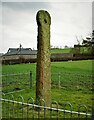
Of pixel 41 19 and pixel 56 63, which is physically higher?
pixel 41 19

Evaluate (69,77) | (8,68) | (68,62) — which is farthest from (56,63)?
(69,77)

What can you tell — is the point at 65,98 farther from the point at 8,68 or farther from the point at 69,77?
the point at 8,68

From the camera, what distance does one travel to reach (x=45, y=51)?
883cm

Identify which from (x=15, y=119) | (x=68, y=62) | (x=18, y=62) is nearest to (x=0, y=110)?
(x=15, y=119)

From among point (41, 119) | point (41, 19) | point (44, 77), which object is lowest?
point (41, 119)

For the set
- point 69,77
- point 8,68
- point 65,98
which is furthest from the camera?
point 8,68

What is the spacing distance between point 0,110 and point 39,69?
1.84 metres

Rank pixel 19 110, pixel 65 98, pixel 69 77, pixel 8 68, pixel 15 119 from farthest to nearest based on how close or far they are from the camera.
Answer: pixel 8 68 → pixel 69 77 → pixel 65 98 → pixel 19 110 → pixel 15 119

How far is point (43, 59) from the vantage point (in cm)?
877

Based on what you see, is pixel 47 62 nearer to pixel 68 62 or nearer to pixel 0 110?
pixel 0 110

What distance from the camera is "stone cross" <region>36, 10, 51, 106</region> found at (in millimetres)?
8734

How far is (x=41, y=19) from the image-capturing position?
883 centimetres

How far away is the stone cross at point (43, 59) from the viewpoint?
8734 mm

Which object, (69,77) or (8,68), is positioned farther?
(8,68)
